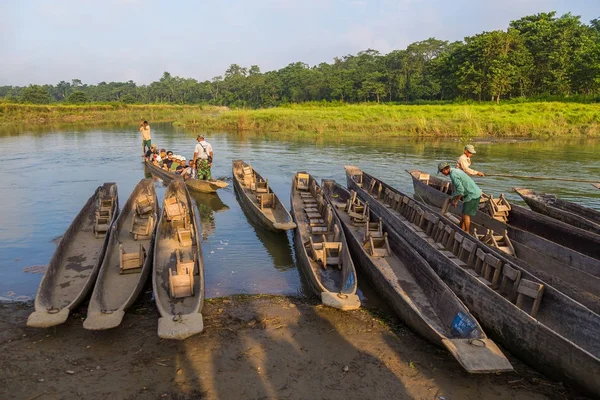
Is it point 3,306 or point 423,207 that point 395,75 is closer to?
point 423,207

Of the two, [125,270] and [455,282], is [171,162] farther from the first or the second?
[455,282]

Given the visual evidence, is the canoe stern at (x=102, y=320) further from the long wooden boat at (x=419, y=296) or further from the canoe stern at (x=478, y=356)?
the canoe stern at (x=478, y=356)

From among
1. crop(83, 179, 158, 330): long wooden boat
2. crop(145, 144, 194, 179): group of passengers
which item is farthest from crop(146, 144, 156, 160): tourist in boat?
crop(83, 179, 158, 330): long wooden boat

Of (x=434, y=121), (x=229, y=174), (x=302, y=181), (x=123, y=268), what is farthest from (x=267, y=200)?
(x=434, y=121)

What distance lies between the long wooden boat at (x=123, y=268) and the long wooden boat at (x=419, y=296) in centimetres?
359

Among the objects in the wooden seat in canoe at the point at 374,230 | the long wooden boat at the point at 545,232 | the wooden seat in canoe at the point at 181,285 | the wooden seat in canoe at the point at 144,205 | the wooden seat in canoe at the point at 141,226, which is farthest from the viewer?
the wooden seat in canoe at the point at 144,205

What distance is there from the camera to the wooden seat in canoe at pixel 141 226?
27.5ft

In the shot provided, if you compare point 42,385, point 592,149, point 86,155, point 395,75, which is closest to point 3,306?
point 42,385

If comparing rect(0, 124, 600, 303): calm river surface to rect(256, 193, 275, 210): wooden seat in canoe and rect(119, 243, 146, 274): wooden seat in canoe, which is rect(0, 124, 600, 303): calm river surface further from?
rect(119, 243, 146, 274): wooden seat in canoe

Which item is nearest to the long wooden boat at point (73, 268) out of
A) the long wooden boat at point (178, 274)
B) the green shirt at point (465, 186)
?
the long wooden boat at point (178, 274)

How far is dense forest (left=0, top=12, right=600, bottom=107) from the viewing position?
4059cm

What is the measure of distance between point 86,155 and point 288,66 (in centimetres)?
7351

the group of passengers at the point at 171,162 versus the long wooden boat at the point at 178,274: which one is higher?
the group of passengers at the point at 171,162

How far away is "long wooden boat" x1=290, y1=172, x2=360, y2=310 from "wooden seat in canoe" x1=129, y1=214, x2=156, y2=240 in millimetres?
3043
